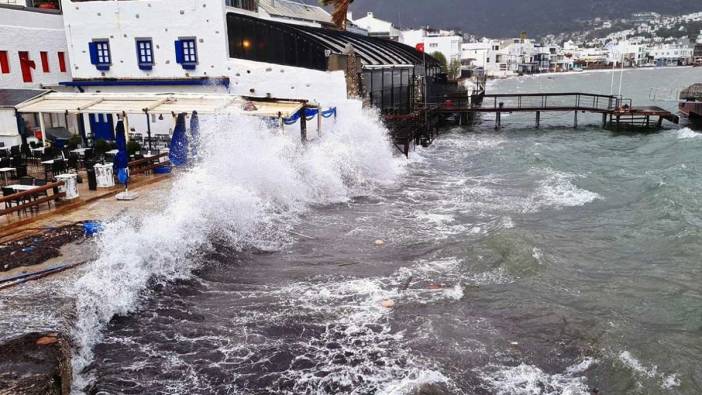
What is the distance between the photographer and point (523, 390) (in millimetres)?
8297

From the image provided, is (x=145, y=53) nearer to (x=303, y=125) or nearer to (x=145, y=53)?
(x=145, y=53)

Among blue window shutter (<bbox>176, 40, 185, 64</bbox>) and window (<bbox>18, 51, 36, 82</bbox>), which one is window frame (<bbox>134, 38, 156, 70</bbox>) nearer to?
blue window shutter (<bbox>176, 40, 185, 64</bbox>)

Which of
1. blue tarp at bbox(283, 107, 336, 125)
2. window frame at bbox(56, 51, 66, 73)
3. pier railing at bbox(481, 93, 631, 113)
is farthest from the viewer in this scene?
pier railing at bbox(481, 93, 631, 113)

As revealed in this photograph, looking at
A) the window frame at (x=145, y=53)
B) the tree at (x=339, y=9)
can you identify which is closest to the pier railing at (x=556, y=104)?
the tree at (x=339, y=9)

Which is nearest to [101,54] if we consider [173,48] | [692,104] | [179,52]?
[173,48]

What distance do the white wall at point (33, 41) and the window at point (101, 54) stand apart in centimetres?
238

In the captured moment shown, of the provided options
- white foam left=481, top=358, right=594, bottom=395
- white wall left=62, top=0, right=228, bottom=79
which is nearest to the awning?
white wall left=62, top=0, right=228, bottom=79

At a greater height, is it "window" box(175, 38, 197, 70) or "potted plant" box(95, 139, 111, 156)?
"window" box(175, 38, 197, 70)

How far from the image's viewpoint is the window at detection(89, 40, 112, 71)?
2753 centimetres

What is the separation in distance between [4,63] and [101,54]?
4172mm

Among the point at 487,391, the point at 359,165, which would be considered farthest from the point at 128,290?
the point at 359,165

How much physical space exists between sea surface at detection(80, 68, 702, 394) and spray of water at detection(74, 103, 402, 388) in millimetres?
54

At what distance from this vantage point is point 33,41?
2719cm

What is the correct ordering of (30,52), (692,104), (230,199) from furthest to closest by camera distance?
(692,104)
(30,52)
(230,199)
